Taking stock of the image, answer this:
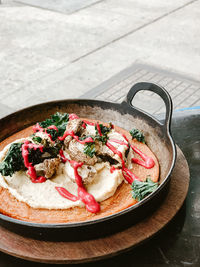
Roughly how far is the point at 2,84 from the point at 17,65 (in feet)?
2.68

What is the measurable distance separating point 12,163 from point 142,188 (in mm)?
850

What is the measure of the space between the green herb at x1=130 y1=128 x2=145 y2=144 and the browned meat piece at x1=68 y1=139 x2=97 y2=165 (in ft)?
1.57

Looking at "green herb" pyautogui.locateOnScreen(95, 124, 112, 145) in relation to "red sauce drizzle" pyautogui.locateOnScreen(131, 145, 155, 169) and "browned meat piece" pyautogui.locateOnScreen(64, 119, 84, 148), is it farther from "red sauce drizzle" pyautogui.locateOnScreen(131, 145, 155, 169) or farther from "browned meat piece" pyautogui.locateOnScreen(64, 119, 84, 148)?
"red sauce drizzle" pyautogui.locateOnScreen(131, 145, 155, 169)

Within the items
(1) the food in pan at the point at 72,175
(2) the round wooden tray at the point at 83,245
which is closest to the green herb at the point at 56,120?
(1) the food in pan at the point at 72,175

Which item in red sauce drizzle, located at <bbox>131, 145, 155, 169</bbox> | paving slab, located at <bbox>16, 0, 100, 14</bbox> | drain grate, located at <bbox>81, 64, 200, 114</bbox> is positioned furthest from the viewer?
paving slab, located at <bbox>16, 0, 100, 14</bbox>

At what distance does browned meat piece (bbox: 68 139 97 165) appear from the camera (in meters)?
2.05

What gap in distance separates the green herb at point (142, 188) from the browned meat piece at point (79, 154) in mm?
323

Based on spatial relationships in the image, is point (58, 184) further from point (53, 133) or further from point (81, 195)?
point (53, 133)

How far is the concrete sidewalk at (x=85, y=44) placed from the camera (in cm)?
595

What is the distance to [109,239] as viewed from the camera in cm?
171

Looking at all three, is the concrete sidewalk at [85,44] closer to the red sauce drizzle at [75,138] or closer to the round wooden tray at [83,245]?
the red sauce drizzle at [75,138]

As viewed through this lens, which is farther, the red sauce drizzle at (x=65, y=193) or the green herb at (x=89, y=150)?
the green herb at (x=89, y=150)

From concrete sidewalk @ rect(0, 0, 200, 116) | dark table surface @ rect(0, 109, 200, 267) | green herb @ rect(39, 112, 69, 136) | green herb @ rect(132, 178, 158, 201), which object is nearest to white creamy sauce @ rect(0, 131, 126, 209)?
green herb @ rect(132, 178, 158, 201)

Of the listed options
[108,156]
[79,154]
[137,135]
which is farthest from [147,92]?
[79,154]
